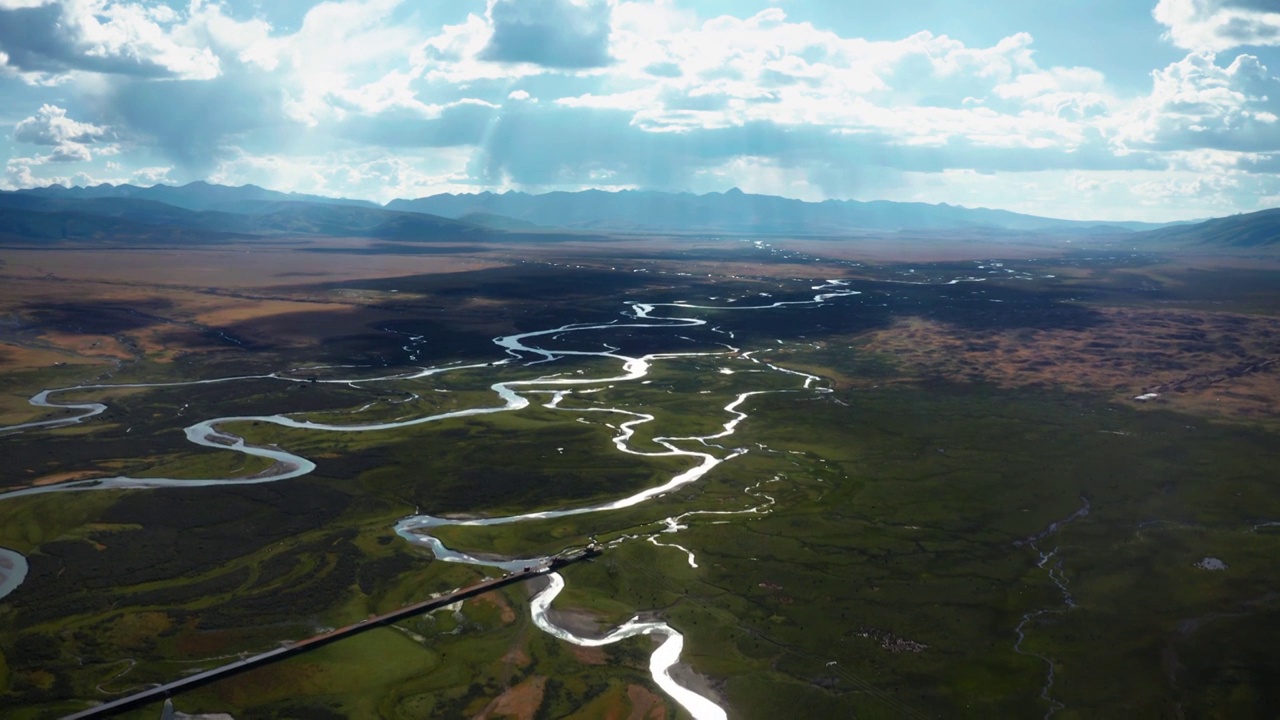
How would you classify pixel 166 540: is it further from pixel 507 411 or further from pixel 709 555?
pixel 507 411

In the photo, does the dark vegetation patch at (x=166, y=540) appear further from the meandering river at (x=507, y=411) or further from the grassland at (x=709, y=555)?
the meandering river at (x=507, y=411)

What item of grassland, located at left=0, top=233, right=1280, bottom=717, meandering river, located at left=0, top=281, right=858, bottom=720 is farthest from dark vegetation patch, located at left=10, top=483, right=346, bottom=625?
meandering river, located at left=0, top=281, right=858, bottom=720

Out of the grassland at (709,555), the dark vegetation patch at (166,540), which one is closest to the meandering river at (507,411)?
the grassland at (709,555)

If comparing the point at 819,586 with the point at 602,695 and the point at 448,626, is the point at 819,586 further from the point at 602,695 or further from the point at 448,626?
the point at 448,626

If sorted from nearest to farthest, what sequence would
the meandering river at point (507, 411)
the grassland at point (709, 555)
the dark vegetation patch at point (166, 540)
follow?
the grassland at point (709, 555), the meandering river at point (507, 411), the dark vegetation patch at point (166, 540)

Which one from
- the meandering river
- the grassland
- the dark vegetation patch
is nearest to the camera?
the grassland

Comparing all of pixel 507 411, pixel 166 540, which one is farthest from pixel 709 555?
pixel 507 411

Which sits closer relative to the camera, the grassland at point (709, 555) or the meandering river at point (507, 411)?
the grassland at point (709, 555)

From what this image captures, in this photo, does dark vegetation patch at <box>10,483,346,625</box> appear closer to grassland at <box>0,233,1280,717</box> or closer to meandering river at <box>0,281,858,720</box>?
grassland at <box>0,233,1280,717</box>

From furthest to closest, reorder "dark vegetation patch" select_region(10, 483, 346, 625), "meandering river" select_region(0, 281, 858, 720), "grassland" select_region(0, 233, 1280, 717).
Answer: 1. "dark vegetation patch" select_region(10, 483, 346, 625)
2. "meandering river" select_region(0, 281, 858, 720)
3. "grassland" select_region(0, 233, 1280, 717)
